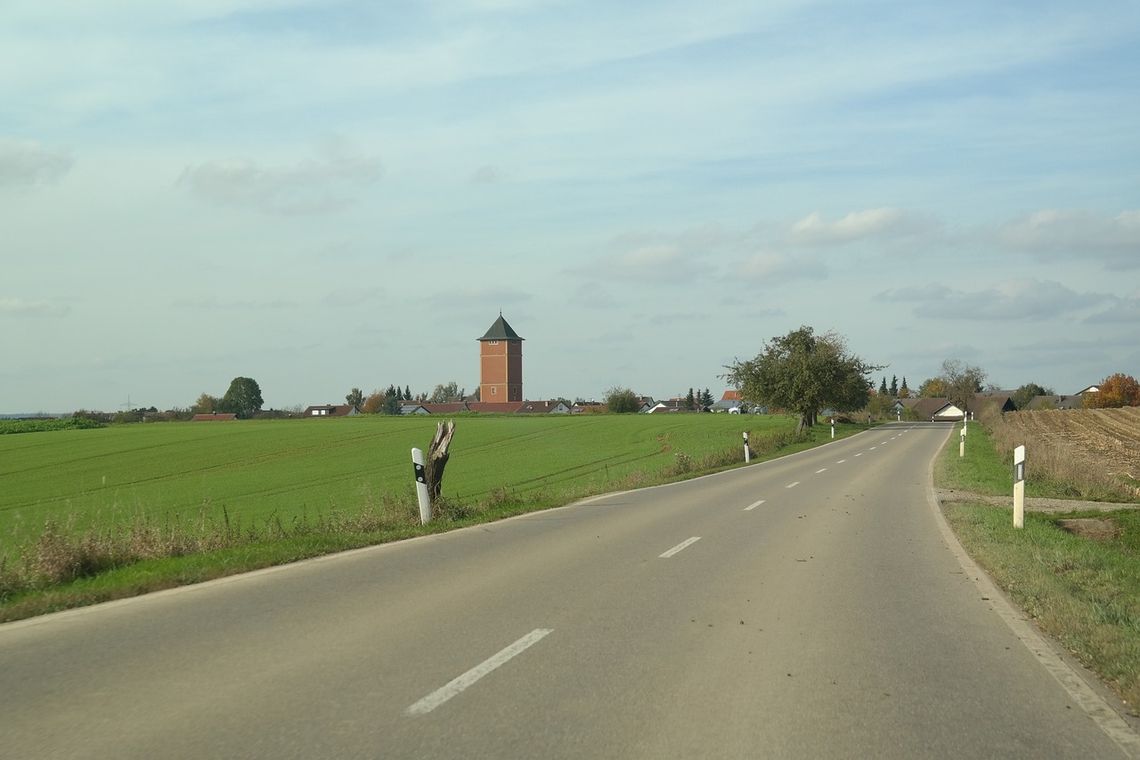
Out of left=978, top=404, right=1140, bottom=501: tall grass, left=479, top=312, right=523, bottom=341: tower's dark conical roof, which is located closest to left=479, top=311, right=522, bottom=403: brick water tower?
left=479, top=312, right=523, bottom=341: tower's dark conical roof

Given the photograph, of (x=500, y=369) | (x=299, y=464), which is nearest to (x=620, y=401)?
(x=500, y=369)

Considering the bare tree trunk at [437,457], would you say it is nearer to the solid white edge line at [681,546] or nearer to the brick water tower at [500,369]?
the solid white edge line at [681,546]

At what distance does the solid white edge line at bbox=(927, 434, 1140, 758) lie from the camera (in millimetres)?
5242

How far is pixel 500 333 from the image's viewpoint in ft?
593

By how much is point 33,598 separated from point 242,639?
2.78 metres

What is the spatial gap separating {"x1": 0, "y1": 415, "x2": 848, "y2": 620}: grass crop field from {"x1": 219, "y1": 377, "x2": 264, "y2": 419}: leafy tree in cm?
9955

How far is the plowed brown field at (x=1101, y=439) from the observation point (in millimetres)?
27703

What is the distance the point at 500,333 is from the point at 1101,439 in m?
143

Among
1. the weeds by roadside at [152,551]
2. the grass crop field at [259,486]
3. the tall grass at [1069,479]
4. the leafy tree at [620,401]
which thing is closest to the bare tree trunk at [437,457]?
the weeds by roadside at [152,551]

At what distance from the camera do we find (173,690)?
5.83m

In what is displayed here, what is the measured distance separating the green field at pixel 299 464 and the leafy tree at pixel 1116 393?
74941 mm

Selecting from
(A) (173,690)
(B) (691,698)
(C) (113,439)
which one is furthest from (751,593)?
(C) (113,439)

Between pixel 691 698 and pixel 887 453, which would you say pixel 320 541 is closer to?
pixel 691 698

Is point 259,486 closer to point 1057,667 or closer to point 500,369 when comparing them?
point 1057,667
